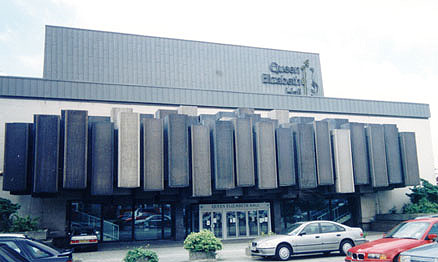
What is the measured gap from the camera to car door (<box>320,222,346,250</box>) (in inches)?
634

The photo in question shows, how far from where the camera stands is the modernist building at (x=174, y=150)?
65.2 feet

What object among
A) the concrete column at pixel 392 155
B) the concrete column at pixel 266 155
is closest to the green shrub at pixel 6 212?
the concrete column at pixel 266 155

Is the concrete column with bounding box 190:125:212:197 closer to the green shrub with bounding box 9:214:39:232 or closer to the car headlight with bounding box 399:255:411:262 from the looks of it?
the green shrub with bounding box 9:214:39:232

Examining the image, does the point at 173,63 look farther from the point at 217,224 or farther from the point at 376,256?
the point at 376,256

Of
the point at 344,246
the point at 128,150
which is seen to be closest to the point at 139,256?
the point at 128,150

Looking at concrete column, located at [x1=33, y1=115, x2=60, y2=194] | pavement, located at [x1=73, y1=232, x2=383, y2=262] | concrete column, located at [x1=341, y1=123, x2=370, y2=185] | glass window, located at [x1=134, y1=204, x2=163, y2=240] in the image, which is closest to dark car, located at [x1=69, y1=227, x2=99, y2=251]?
pavement, located at [x1=73, y1=232, x2=383, y2=262]

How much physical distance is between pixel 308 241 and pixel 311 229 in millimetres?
550

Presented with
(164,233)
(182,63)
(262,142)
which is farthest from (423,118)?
(164,233)

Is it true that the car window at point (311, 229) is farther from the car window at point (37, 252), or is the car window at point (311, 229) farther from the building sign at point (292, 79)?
the building sign at point (292, 79)

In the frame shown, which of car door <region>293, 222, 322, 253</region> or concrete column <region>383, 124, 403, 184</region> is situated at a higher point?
concrete column <region>383, 124, 403, 184</region>

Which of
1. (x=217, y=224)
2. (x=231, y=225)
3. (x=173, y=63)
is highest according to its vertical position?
(x=173, y=63)

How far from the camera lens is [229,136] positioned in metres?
22.0

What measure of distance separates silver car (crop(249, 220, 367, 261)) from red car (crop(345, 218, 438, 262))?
13.2ft

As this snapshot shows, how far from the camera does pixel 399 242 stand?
36.7ft
